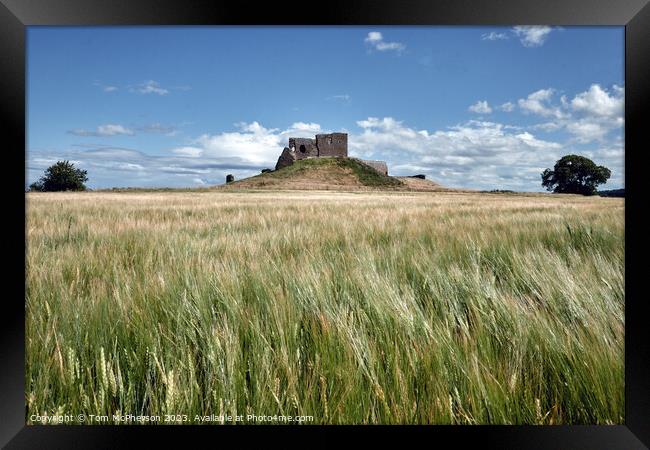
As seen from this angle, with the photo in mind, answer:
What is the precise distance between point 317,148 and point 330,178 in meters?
11.0

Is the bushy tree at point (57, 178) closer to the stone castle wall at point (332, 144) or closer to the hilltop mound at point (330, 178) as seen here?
the hilltop mound at point (330, 178)

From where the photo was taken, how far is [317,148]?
174 ft

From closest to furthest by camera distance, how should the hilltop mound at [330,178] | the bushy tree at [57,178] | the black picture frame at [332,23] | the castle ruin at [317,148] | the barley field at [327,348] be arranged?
the barley field at [327,348]
the black picture frame at [332,23]
the bushy tree at [57,178]
the hilltop mound at [330,178]
the castle ruin at [317,148]

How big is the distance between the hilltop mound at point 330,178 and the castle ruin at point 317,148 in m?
3.07

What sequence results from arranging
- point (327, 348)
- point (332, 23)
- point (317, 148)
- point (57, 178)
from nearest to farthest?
point (327, 348) → point (332, 23) → point (57, 178) → point (317, 148)

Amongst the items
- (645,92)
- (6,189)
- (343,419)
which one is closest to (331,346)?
(343,419)

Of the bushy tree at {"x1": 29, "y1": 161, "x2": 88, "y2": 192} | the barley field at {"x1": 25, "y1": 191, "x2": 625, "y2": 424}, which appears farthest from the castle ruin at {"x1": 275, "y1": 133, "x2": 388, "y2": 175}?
the barley field at {"x1": 25, "y1": 191, "x2": 625, "y2": 424}

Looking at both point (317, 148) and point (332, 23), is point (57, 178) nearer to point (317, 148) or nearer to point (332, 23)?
point (332, 23)

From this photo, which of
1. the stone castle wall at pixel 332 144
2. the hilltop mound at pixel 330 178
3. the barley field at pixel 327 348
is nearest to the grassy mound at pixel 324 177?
the hilltop mound at pixel 330 178

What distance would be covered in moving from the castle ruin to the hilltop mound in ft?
10.1

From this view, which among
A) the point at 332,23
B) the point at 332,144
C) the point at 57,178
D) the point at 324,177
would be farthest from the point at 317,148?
the point at 332,23

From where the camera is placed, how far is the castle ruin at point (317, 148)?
5228 cm

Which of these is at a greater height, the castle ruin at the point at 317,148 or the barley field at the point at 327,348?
the castle ruin at the point at 317,148

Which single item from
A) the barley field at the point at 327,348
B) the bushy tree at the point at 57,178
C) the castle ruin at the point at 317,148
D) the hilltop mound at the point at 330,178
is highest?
the castle ruin at the point at 317,148
